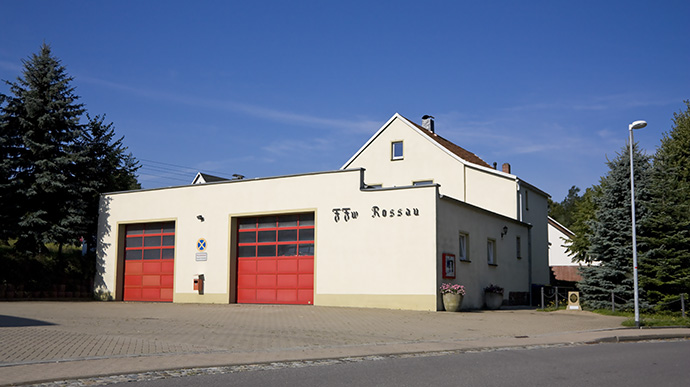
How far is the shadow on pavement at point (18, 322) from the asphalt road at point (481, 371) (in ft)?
25.9

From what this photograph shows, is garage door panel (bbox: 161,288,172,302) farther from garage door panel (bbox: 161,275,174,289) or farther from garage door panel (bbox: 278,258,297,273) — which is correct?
garage door panel (bbox: 278,258,297,273)

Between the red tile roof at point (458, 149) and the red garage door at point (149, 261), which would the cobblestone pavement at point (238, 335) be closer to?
the red garage door at point (149, 261)

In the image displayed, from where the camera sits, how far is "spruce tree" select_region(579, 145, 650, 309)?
2292 centimetres

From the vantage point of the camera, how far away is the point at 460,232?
2406 cm

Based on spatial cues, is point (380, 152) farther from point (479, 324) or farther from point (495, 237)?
point (479, 324)

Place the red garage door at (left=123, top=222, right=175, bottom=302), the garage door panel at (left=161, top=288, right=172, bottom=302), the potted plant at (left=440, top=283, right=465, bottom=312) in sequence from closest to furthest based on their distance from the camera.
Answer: the potted plant at (left=440, top=283, right=465, bottom=312)
the garage door panel at (left=161, top=288, right=172, bottom=302)
the red garage door at (left=123, top=222, right=175, bottom=302)

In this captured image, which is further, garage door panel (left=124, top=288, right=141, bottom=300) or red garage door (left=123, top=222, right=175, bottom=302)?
garage door panel (left=124, top=288, right=141, bottom=300)

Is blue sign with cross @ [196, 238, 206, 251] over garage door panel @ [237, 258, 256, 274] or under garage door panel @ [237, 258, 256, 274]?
over

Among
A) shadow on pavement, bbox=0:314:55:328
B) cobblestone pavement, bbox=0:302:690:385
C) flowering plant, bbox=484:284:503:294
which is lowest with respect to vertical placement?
cobblestone pavement, bbox=0:302:690:385

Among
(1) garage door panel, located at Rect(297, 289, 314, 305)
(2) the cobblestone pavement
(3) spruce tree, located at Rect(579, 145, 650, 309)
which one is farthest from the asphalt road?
(1) garage door panel, located at Rect(297, 289, 314, 305)

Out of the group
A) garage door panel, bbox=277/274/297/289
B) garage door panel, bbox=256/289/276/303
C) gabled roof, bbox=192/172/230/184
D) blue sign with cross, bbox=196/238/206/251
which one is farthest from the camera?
gabled roof, bbox=192/172/230/184

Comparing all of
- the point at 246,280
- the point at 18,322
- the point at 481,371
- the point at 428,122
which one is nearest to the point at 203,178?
the point at 428,122

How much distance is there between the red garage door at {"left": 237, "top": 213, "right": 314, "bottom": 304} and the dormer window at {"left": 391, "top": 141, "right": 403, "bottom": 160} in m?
11.8

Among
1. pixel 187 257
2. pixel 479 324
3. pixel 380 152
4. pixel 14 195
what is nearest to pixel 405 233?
pixel 479 324
